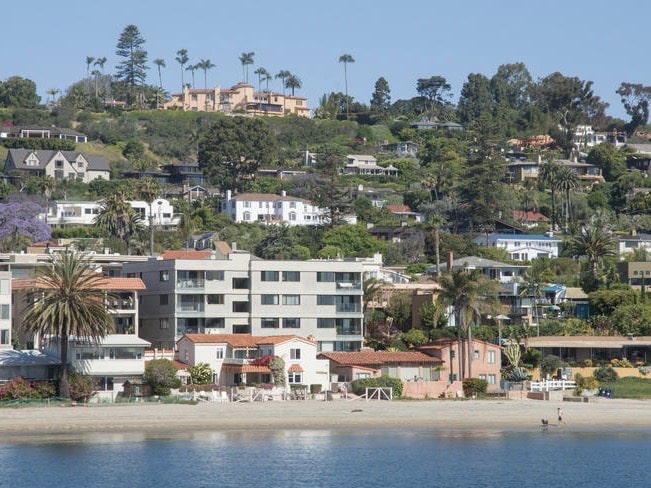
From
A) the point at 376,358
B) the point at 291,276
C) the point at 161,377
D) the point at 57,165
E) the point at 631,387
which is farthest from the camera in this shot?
the point at 57,165

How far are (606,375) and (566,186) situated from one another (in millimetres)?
79136

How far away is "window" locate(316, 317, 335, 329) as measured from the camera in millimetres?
99500

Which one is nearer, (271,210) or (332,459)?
(332,459)

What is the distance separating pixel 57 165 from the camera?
187750mm

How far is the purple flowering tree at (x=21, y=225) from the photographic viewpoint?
13700 cm

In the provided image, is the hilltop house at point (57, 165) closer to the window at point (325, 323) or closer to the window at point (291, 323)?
the window at point (291, 323)

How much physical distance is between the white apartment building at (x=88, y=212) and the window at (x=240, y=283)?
62.5m

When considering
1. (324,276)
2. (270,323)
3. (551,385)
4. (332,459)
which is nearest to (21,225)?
(270,323)

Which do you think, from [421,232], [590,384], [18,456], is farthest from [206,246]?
[18,456]

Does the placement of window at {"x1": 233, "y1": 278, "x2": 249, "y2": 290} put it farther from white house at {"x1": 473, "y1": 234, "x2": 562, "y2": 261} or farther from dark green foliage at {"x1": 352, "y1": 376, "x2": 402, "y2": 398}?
white house at {"x1": 473, "y1": 234, "x2": 562, "y2": 261}

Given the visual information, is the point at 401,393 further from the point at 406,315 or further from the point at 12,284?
the point at 12,284

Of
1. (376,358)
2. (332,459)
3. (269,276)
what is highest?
(269,276)

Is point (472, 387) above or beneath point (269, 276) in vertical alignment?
beneath

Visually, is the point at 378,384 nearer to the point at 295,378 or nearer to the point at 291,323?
the point at 295,378
